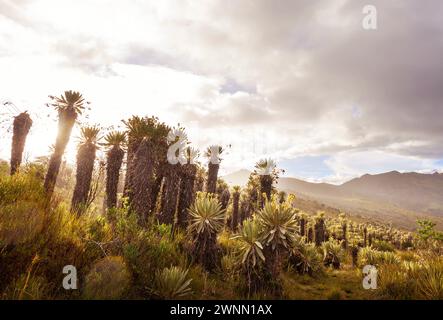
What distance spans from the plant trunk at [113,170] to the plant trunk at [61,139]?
98.2 inches

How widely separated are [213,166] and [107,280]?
16.2 m

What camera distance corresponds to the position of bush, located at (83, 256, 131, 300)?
20.2ft

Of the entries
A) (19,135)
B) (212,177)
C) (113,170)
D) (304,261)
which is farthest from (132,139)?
Result: (304,261)

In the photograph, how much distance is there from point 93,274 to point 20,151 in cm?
1221

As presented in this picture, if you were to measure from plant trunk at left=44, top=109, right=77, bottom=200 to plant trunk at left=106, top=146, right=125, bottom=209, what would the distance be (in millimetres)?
2494

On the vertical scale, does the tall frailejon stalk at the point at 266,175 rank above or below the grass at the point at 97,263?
above

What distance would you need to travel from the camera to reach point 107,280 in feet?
21.6

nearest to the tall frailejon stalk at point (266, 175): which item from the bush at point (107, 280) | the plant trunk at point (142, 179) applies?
the plant trunk at point (142, 179)

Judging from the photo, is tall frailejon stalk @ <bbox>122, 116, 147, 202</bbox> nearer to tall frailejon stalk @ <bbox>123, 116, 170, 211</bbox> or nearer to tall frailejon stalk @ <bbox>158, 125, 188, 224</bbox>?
tall frailejon stalk @ <bbox>123, 116, 170, 211</bbox>

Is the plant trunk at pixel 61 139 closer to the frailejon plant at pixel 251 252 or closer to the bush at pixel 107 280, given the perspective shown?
the bush at pixel 107 280

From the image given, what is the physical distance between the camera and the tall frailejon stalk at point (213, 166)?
72.1 feet

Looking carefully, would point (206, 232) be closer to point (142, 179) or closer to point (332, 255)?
point (142, 179)
